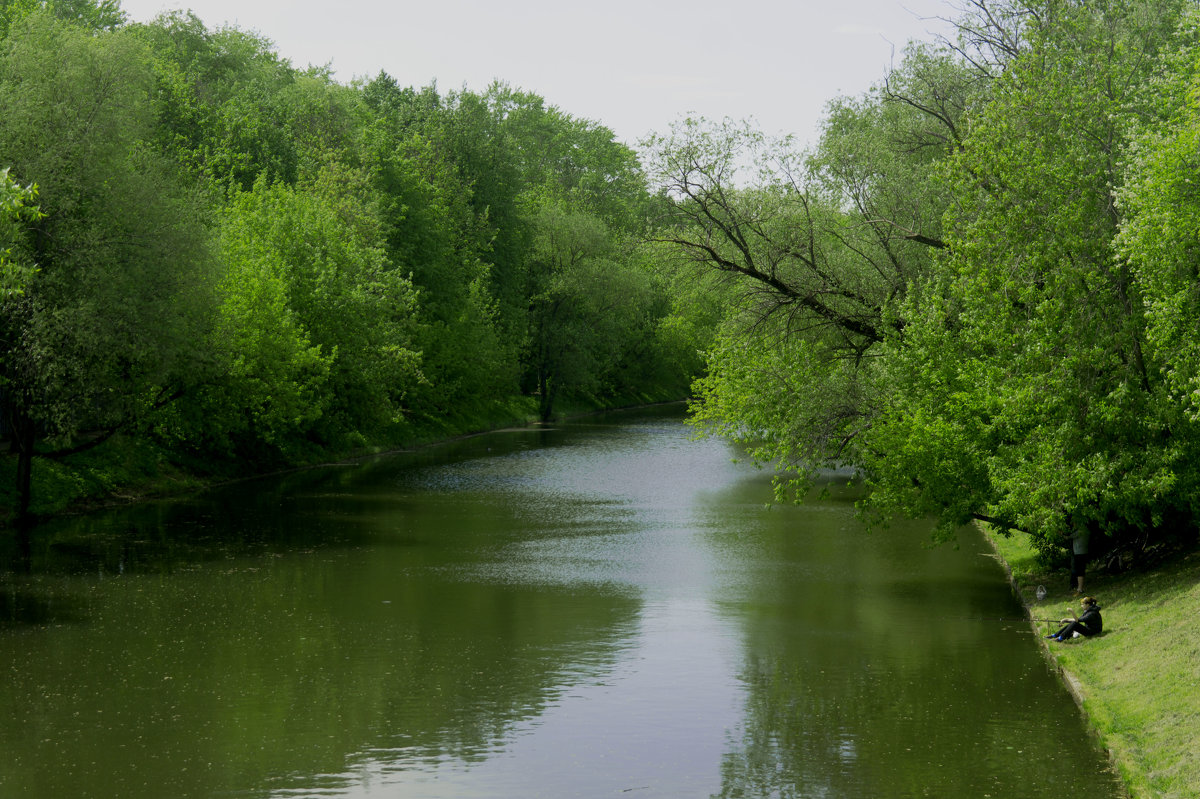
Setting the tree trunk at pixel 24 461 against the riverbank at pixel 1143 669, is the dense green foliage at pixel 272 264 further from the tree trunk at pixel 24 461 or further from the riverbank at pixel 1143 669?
the riverbank at pixel 1143 669

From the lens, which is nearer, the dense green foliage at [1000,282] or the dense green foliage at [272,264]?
the dense green foliage at [1000,282]

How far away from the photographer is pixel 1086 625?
1984 centimetres

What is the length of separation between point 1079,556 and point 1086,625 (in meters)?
3.37

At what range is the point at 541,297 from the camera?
77000 mm

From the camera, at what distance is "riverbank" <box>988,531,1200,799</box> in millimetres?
14039

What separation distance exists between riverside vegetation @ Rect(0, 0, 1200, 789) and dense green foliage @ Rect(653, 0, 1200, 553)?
0.26 feet

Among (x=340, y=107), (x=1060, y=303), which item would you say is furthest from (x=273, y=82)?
(x=1060, y=303)

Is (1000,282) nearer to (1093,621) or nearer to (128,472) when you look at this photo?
(1093,621)

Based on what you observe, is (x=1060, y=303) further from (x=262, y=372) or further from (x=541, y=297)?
(x=541, y=297)

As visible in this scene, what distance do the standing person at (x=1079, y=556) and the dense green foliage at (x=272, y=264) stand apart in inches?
616

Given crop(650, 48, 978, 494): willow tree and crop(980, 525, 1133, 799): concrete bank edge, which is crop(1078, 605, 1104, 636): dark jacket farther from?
crop(650, 48, 978, 494): willow tree

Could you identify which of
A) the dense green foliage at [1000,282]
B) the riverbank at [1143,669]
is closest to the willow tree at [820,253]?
the dense green foliage at [1000,282]

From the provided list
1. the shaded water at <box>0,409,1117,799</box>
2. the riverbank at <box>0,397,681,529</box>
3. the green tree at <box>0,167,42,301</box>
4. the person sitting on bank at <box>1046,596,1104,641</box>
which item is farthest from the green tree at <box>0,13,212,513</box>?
the person sitting on bank at <box>1046,596,1104,641</box>

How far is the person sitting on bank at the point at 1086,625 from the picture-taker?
1980cm
